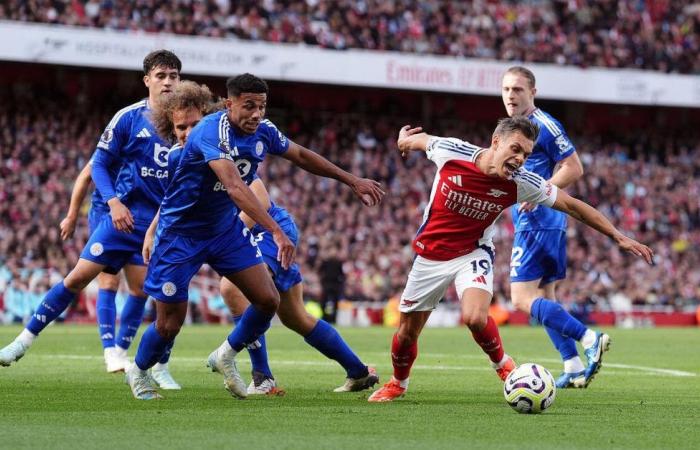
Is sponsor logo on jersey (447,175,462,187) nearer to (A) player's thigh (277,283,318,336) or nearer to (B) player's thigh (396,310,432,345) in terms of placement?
(B) player's thigh (396,310,432,345)

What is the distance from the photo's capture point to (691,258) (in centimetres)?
3547

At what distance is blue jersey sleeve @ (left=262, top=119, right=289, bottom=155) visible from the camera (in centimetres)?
873

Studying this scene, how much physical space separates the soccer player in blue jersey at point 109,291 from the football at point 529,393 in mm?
3967

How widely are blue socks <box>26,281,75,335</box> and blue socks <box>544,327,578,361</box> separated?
4006mm

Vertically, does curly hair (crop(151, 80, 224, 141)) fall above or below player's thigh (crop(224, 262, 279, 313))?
above

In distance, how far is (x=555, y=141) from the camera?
10.6 metres

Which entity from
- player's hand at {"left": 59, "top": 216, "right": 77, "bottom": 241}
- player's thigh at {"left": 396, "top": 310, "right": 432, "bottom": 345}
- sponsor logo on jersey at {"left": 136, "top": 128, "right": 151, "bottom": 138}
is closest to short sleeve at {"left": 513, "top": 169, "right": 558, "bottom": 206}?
player's thigh at {"left": 396, "top": 310, "right": 432, "bottom": 345}

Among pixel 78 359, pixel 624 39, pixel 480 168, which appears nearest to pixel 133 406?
pixel 480 168

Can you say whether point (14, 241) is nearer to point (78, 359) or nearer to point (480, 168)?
point (78, 359)

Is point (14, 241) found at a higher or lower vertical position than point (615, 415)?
higher

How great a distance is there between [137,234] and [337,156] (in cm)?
2470

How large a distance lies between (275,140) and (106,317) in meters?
3.36

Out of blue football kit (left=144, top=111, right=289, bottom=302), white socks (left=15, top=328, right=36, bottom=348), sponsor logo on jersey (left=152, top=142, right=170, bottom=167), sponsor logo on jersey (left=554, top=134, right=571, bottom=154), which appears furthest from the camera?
sponsor logo on jersey (left=554, top=134, right=571, bottom=154)

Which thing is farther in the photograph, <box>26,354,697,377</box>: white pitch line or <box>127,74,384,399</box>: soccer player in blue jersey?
<box>26,354,697,377</box>: white pitch line
